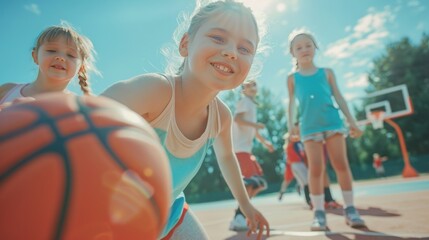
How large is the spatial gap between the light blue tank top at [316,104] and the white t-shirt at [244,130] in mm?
1229

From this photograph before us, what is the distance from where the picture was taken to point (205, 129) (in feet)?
8.63

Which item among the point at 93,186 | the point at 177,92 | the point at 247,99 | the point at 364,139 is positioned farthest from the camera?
the point at 364,139

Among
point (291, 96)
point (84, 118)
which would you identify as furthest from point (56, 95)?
point (291, 96)

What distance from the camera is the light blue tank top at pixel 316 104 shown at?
14.4 ft

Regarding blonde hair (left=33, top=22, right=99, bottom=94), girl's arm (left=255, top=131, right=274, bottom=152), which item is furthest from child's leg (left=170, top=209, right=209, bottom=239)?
girl's arm (left=255, top=131, right=274, bottom=152)

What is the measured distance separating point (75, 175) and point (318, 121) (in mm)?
3729

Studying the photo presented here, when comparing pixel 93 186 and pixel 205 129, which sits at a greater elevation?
pixel 205 129

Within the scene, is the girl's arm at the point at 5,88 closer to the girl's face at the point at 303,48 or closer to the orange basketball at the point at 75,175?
the orange basketball at the point at 75,175

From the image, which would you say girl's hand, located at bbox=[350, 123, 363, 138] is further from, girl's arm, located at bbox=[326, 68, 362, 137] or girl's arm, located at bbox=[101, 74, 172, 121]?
girl's arm, located at bbox=[101, 74, 172, 121]

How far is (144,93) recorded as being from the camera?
2014 mm

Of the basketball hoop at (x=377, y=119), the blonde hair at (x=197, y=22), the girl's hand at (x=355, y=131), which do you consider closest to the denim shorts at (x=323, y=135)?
the girl's hand at (x=355, y=131)

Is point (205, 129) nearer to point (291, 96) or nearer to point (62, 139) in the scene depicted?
point (62, 139)

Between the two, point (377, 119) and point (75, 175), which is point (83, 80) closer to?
point (75, 175)

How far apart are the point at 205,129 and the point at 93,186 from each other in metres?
Result: 1.56
